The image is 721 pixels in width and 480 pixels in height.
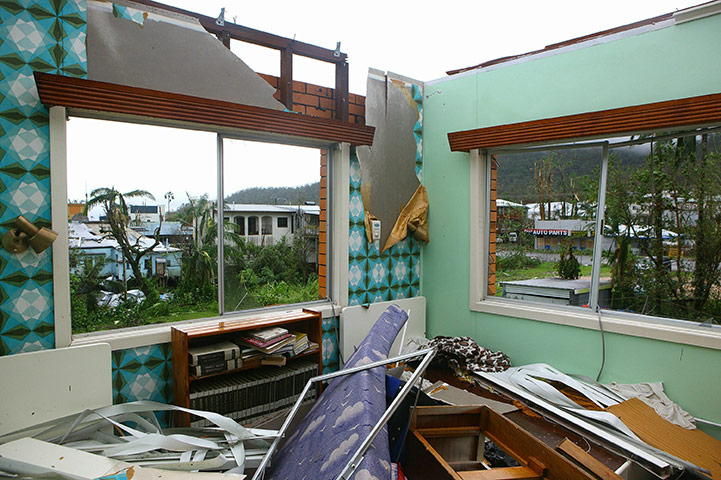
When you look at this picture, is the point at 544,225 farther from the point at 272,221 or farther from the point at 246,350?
the point at 246,350

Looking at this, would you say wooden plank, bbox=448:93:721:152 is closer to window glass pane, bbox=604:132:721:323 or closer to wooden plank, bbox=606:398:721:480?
window glass pane, bbox=604:132:721:323

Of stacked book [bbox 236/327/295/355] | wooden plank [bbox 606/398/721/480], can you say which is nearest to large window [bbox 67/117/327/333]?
stacked book [bbox 236/327/295/355]

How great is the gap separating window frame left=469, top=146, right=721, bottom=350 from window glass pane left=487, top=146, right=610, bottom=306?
7 cm

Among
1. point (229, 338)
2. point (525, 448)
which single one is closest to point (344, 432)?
point (525, 448)

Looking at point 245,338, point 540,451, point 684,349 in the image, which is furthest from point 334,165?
point 684,349

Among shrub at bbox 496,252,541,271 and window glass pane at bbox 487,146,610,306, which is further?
shrub at bbox 496,252,541,271

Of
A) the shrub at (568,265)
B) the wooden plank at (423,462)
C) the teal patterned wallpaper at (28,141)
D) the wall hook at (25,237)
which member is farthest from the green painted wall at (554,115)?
the wall hook at (25,237)

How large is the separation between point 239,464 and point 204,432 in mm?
614

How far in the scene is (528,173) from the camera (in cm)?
371

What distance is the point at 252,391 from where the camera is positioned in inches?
111

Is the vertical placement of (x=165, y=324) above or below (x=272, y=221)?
below

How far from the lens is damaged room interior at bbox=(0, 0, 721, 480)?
207 cm

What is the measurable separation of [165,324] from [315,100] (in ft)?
6.73

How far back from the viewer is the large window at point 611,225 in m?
2.95
